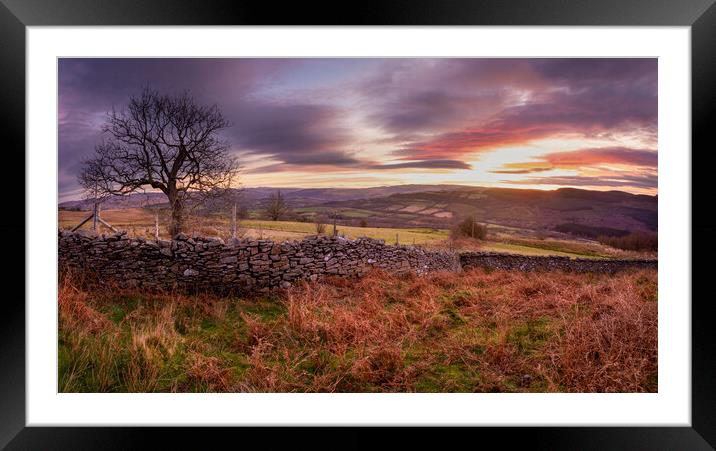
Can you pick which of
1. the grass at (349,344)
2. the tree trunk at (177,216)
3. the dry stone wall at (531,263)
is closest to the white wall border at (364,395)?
the grass at (349,344)

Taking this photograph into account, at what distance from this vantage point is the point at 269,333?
398 centimetres

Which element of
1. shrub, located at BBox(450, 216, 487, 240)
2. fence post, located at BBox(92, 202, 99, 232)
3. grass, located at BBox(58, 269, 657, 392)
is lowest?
grass, located at BBox(58, 269, 657, 392)

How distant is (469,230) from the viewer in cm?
983

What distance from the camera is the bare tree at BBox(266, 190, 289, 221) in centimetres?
698

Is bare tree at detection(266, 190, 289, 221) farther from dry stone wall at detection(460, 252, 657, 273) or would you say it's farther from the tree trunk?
dry stone wall at detection(460, 252, 657, 273)

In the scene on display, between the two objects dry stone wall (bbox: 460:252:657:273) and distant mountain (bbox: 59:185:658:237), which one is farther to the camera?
dry stone wall (bbox: 460:252:657:273)

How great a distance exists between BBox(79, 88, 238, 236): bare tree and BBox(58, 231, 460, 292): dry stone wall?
47.0 inches

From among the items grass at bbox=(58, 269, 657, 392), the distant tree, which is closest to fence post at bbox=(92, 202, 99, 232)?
grass at bbox=(58, 269, 657, 392)

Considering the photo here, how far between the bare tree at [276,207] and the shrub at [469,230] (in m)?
4.79

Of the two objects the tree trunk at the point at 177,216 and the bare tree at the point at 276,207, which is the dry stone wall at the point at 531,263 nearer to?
the bare tree at the point at 276,207
